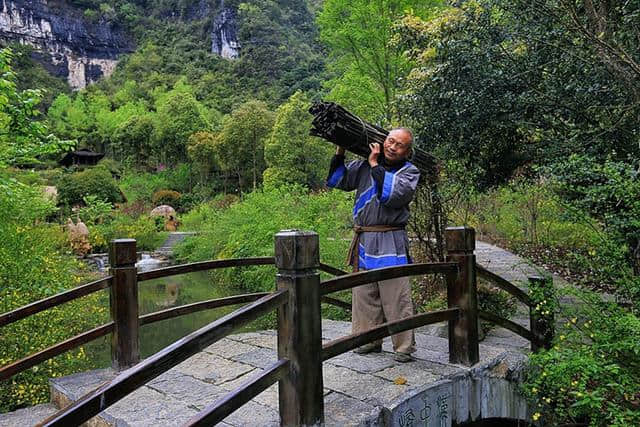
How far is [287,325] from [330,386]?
3.15ft

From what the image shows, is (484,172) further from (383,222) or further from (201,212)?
(201,212)

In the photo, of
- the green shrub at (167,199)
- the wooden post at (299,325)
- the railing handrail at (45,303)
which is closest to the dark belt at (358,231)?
the wooden post at (299,325)

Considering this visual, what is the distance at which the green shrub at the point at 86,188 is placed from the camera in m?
25.0

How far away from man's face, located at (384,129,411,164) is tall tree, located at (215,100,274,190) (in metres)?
25.0

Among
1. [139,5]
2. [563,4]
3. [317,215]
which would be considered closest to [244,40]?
[139,5]

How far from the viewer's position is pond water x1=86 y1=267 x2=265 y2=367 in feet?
22.4

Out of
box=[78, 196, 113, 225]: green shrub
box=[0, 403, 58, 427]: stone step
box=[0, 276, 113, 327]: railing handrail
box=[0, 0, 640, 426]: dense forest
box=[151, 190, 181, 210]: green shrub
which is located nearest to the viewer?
box=[0, 276, 113, 327]: railing handrail

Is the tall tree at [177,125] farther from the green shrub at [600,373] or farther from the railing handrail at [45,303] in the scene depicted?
the green shrub at [600,373]

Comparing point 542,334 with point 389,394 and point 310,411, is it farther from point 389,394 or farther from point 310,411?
point 310,411

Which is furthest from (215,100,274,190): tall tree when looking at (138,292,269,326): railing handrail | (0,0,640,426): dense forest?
(138,292,269,326): railing handrail

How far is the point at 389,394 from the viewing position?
2.75 m

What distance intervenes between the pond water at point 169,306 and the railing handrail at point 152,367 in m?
4.54

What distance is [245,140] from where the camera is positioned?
1123 inches

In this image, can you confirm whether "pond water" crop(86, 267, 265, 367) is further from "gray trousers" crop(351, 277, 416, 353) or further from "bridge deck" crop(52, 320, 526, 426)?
"gray trousers" crop(351, 277, 416, 353)
